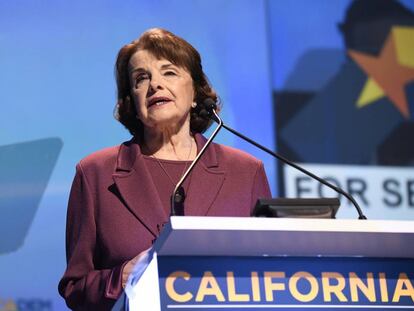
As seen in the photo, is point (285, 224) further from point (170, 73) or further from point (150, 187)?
point (170, 73)

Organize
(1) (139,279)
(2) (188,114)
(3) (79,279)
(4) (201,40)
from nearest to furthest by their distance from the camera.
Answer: (1) (139,279) → (3) (79,279) → (2) (188,114) → (4) (201,40)

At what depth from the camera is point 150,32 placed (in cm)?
271

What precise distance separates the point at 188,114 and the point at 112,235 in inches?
20.5

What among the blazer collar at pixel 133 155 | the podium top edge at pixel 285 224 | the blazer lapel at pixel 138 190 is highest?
the blazer collar at pixel 133 155

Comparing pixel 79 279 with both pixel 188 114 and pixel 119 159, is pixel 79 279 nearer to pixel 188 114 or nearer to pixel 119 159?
pixel 119 159

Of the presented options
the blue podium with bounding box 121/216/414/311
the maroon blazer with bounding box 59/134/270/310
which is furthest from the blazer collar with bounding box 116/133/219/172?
the blue podium with bounding box 121/216/414/311

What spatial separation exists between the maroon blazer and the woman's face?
110 mm

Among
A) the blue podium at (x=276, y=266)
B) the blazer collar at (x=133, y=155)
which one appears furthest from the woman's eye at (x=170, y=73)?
the blue podium at (x=276, y=266)

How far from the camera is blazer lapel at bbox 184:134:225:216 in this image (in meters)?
2.52

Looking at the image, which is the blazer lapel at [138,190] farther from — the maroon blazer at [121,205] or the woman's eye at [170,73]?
the woman's eye at [170,73]

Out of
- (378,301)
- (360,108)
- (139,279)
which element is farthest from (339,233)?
(360,108)

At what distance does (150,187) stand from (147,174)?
54 millimetres

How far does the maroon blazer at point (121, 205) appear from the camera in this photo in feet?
7.87

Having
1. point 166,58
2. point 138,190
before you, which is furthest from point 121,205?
point 166,58
